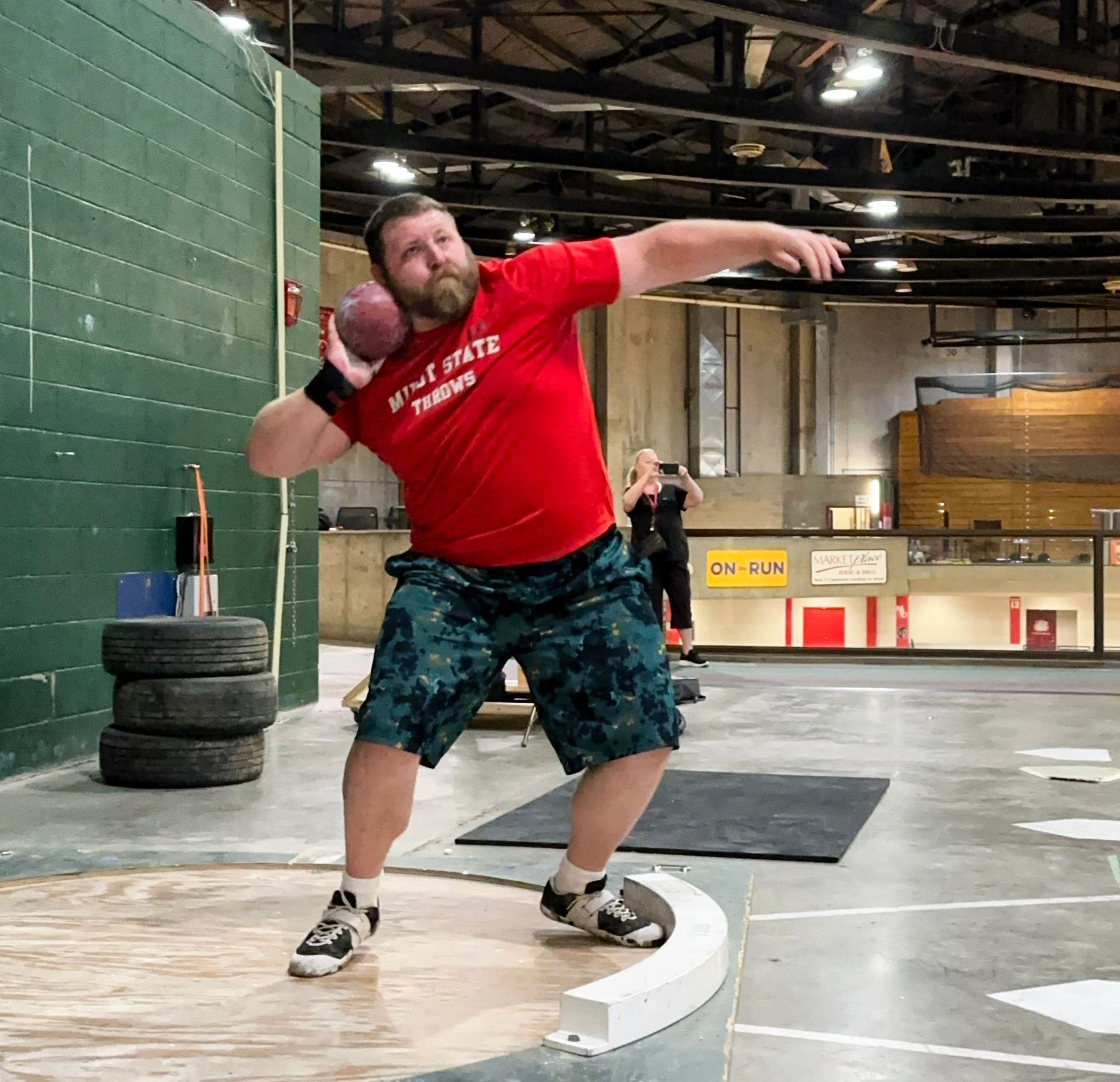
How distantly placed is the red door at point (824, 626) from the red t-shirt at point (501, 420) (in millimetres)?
10038

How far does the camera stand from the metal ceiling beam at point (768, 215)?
1517cm

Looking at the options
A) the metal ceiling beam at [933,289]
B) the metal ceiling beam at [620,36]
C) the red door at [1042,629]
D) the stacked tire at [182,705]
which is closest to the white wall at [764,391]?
the metal ceiling beam at [933,289]

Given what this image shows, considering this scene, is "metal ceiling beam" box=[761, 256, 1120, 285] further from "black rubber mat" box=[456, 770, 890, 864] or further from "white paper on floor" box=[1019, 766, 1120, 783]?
"black rubber mat" box=[456, 770, 890, 864]

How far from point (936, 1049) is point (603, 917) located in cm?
75

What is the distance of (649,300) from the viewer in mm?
21328

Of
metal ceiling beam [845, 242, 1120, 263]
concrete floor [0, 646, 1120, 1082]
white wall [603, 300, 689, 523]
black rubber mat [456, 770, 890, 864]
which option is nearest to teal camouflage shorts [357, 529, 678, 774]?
Result: concrete floor [0, 646, 1120, 1082]

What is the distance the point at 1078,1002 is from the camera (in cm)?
267

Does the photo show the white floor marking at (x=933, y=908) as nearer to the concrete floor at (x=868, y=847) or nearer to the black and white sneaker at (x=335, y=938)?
the concrete floor at (x=868, y=847)

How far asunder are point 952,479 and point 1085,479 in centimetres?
195

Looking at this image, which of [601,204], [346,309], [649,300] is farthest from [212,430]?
[649,300]

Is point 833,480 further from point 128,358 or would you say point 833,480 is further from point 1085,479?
point 128,358

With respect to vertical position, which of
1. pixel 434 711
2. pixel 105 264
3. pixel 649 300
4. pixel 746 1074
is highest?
pixel 649 300

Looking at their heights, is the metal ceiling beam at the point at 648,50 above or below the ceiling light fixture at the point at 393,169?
above

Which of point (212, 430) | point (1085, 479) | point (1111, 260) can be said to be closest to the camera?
point (212, 430)
